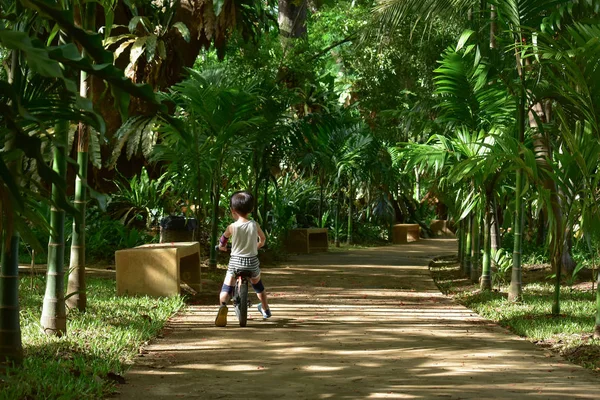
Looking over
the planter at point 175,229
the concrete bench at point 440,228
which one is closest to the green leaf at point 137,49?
the planter at point 175,229

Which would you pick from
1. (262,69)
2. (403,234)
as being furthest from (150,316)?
(403,234)

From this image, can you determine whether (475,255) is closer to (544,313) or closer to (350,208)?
(544,313)

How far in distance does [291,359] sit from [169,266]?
3.60 meters

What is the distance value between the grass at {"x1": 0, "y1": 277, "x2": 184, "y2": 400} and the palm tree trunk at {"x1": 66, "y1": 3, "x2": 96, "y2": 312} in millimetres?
199

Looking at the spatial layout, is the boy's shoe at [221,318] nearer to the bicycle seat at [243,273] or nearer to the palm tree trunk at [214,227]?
the bicycle seat at [243,273]

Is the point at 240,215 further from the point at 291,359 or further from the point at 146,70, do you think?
the point at 146,70

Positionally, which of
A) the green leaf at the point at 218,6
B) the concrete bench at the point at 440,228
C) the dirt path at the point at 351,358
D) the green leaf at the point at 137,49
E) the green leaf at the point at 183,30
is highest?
the green leaf at the point at 218,6

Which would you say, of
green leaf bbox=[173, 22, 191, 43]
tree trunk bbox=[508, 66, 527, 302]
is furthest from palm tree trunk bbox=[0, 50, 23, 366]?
green leaf bbox=[173, 22, 191, 43]

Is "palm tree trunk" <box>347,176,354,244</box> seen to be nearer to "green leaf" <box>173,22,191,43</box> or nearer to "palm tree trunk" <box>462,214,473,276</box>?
"palm tree trunk" <box>462,214,473,276</box>

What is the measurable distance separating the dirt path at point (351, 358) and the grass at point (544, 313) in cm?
18

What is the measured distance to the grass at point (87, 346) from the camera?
5069mm

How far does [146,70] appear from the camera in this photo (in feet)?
50.4

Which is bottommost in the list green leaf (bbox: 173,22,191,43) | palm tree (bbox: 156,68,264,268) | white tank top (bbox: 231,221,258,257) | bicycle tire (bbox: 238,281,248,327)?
bicycle tire (bbox: 238,281,248,327)

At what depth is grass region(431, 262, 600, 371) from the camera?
276 inches
